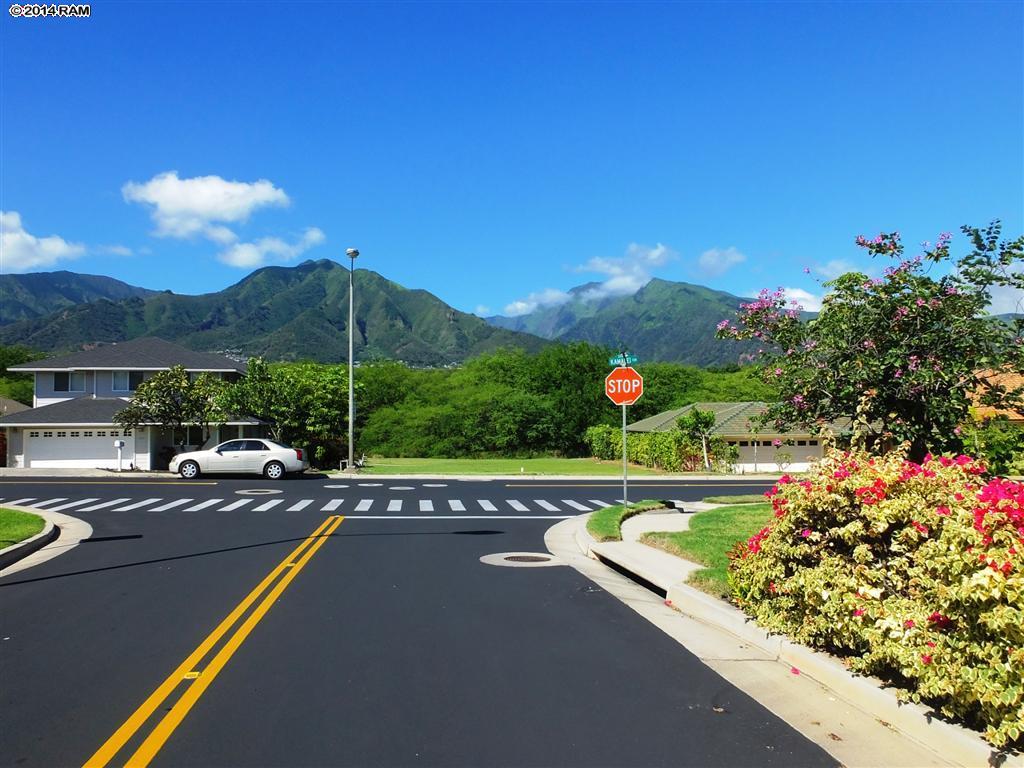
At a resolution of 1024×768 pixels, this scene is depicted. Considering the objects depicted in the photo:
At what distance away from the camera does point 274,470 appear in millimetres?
29953

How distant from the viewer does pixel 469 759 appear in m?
4.57

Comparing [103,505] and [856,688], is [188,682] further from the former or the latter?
[103,505]

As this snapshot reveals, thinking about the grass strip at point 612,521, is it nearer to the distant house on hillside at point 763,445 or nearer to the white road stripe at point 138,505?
the white road stripe at point 138,505

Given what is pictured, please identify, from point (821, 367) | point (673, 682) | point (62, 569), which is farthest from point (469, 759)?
point (821, 367)

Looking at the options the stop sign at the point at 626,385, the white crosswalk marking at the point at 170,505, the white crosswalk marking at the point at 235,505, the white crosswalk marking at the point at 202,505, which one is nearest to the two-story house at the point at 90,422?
the white crosswalk marking at the point at 170,505

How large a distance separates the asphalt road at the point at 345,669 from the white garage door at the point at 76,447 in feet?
87.9

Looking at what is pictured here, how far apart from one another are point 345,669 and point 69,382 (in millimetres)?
41704

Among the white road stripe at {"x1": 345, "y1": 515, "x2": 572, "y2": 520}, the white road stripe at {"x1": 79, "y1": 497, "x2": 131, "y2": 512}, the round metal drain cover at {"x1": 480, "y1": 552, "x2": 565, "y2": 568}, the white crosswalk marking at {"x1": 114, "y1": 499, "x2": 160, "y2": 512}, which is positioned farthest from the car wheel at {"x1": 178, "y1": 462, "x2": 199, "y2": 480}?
the round metal drain cover at {"x1": 480, "y1": 552, "x2": 565, "y2": 568}

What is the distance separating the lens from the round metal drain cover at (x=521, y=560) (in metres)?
11.6

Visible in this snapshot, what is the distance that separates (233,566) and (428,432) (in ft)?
167

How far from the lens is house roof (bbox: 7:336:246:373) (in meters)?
40.9

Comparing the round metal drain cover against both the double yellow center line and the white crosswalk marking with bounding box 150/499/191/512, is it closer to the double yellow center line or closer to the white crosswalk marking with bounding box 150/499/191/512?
the double yellow center line

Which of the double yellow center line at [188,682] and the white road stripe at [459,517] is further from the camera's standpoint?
the white road stripe at [459,517]

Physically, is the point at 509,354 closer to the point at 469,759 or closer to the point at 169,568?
the point at 169,568
